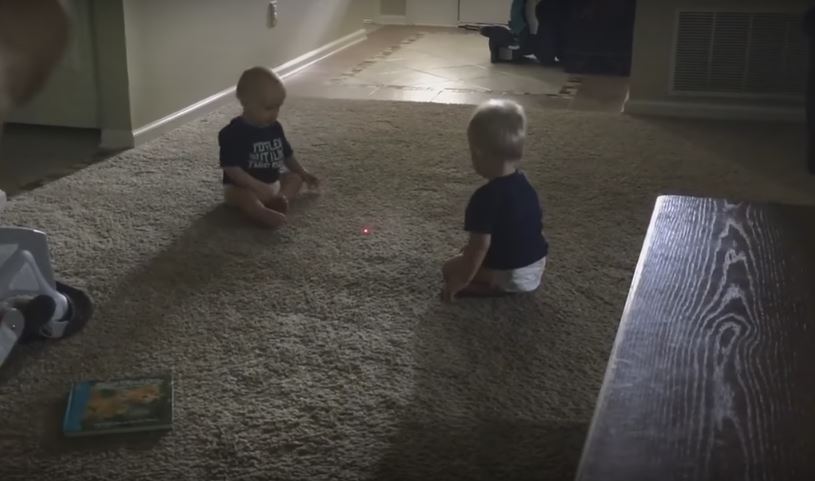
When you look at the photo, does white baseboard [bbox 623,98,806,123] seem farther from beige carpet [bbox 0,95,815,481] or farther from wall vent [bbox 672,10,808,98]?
beige carpet [bbox 0,95,815,481]

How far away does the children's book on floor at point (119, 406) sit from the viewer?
138 cm

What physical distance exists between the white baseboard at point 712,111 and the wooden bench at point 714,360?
2.13 m

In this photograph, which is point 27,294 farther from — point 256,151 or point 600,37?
point 600,37

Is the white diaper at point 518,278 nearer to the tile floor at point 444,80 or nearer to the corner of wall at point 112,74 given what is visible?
the corner of wall at point 112,74

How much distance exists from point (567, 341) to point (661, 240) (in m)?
0.38

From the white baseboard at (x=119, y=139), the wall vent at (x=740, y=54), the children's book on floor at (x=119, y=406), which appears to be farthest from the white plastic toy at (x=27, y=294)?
the wall vent at (x=740, y=54)

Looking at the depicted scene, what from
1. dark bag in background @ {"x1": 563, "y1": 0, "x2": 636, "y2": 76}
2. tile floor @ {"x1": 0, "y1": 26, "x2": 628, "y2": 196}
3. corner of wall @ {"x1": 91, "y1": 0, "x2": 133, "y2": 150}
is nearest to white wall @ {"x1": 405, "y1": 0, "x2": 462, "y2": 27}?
tile floor @ {"x1": 0, "y1": 26, "x2": 628, "y2": 196}

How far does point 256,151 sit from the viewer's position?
2322 mm

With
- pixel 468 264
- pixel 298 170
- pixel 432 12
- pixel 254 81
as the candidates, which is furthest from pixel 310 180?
pixel 432 12

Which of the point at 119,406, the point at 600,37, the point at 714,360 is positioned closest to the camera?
the point at 714,360

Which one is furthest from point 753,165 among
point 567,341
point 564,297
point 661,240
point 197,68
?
point 197,68

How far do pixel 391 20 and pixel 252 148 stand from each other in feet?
13.4

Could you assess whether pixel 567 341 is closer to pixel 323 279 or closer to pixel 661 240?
pixel 661 240

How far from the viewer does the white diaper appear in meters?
1.85
